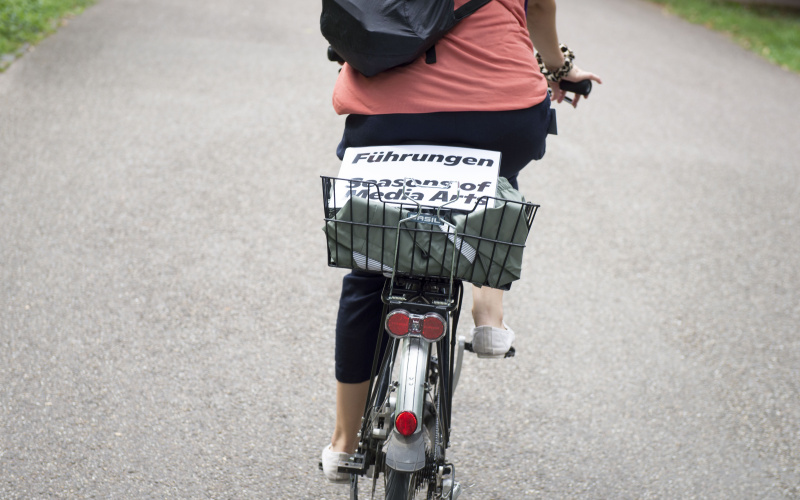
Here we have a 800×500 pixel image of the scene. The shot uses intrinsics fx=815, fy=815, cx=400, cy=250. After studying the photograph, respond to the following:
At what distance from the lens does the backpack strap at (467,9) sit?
A: 1984mm

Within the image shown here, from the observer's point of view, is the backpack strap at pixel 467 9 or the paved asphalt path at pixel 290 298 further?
the paved asphalt path at pixel 290 298

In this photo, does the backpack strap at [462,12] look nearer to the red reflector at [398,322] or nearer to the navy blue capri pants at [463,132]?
the navy blue capri pants at [463,132]

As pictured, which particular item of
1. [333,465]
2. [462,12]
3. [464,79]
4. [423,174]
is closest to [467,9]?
[462,12]

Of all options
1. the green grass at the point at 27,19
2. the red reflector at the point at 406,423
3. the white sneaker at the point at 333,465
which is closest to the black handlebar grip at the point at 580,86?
the red reflector at the point at 406,423

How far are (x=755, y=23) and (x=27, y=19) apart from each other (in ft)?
33.6

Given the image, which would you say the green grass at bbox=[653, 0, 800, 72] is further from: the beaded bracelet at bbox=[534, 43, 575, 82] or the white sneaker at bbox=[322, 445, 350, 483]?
the white sneaker at bbox=[322, 445, 350, 483]

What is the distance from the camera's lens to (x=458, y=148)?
203 centimetres

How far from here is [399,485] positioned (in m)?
2.06

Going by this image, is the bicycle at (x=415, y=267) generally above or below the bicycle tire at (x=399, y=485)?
above

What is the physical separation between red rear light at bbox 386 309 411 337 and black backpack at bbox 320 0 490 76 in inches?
22.9

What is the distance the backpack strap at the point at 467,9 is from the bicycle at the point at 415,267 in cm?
47

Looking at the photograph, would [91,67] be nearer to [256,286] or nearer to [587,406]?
[256,286]

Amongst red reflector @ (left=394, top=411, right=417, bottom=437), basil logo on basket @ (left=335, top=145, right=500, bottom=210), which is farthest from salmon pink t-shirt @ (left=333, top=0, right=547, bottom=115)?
red reflector @ (left=394, top=411, right=417, bottom=437)

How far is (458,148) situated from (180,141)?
3894 mm
